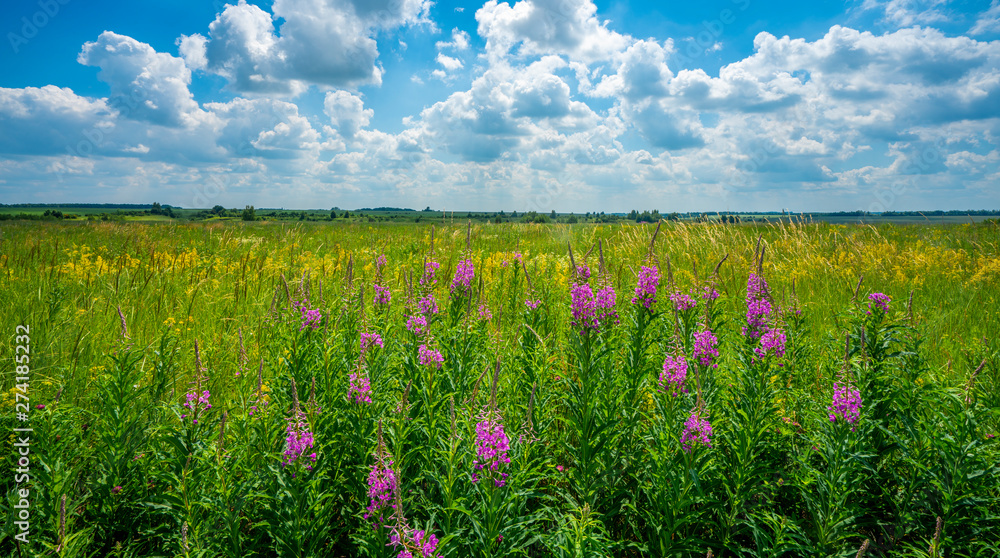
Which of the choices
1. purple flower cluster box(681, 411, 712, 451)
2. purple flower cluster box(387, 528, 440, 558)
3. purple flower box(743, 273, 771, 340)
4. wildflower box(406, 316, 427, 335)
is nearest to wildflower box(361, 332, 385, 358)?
wildflower box(406, 316, 427, 335)

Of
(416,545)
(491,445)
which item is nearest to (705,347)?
(491,445)

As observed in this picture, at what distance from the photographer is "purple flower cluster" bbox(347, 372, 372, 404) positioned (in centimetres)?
223

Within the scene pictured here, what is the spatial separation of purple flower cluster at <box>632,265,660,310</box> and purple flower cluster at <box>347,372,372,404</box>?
1603mm

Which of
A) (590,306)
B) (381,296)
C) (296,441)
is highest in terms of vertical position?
(590,306)

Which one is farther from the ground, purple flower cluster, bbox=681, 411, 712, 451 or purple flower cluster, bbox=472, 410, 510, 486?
purple flower cluster, bbox=472, 410, 510, 486

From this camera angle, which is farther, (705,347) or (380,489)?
(705,347)

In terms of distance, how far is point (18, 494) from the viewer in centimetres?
201

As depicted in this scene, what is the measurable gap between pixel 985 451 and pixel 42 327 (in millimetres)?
7558

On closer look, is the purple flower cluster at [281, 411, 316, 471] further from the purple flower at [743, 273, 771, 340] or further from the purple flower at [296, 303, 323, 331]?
the purple flower at [743, 273, 771, 340]

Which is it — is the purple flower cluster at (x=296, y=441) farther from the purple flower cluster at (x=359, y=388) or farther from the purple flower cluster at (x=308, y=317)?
the purple flower cluster at (x=308, y=317)

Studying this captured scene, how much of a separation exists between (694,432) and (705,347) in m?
0.53

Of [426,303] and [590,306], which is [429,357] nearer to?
[426,303]

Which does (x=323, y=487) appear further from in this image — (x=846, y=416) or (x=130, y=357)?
(x=846, y=416)

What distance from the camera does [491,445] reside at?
64.8 inches
